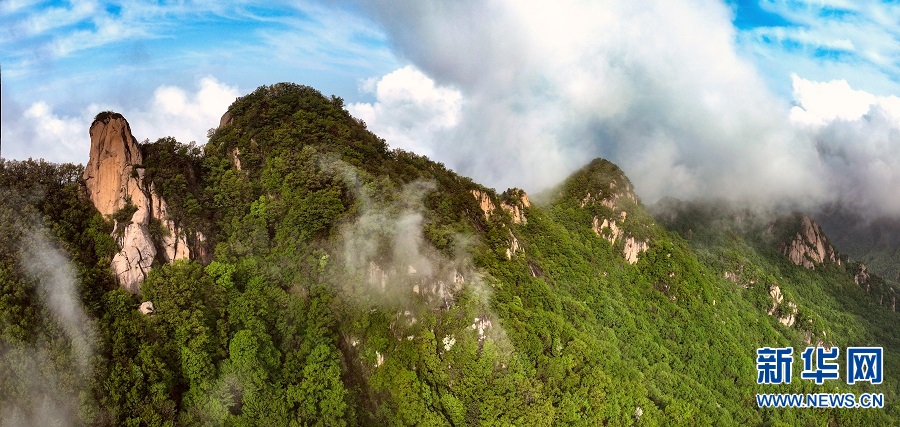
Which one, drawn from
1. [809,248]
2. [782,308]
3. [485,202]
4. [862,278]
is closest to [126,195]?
[485,202]

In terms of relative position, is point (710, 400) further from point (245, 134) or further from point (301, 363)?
point (245, 134)

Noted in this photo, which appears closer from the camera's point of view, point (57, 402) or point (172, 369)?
point (57, 402)

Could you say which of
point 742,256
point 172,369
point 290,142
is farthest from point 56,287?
point 742,256

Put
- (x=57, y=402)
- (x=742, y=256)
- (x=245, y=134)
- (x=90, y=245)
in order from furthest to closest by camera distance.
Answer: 1. (x=742, y=256)
2. (x=245, y=134)
3. (x=90, y=245)
4. (x=57, y=402)

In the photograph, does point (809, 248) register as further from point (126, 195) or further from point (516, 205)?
point (126, 195)

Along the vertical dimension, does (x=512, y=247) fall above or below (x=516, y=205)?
below

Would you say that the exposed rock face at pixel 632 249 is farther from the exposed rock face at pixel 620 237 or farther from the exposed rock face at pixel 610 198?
the exposed rock face at pixel 610 198

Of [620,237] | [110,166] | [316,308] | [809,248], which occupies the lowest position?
[316,308]

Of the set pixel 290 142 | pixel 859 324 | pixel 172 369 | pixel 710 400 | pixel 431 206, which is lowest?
pixel 172 369
